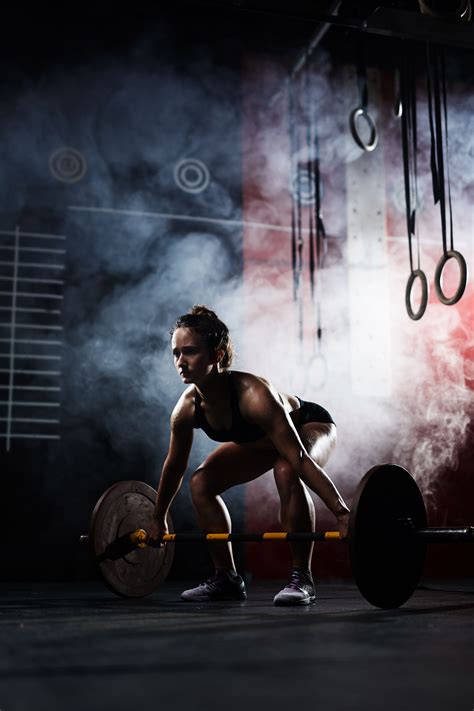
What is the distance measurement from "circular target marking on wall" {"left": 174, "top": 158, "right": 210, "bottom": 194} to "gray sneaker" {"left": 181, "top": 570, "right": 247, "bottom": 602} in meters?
2.74

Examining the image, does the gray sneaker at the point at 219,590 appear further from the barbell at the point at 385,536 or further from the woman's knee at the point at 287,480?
the woman's knee at the point at 287,480

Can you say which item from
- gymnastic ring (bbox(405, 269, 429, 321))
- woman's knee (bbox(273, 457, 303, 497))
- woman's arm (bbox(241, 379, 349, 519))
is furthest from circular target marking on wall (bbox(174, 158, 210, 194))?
woman's knee (bbox(273, 457, 303, 497))

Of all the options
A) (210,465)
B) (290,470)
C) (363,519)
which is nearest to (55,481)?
(210,465)

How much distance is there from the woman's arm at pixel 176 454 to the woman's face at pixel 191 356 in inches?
7.3

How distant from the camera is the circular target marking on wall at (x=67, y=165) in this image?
16.8 feet

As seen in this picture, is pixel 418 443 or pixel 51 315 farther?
pixel 418 443

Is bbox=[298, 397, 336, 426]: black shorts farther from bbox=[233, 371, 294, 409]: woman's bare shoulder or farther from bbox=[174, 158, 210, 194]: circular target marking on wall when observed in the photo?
bbox=[174, 158, 210, 194]: circular target marking on wall

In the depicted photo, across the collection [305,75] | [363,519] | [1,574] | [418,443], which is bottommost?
[1,574]

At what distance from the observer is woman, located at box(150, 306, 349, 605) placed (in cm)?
304

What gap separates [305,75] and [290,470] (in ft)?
10.8

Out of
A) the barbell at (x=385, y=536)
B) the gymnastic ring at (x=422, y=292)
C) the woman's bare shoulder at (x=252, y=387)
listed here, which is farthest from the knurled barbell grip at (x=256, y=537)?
the gymnastic ring at (x=422, y=292)

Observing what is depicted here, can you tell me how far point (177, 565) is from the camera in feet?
16.3

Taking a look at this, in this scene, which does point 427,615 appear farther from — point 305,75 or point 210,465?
point 305,75

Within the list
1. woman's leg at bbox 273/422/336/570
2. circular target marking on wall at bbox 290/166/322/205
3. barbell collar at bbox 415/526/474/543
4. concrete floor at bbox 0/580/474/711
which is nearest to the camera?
concrete floor at bbox 0/580/474/711
